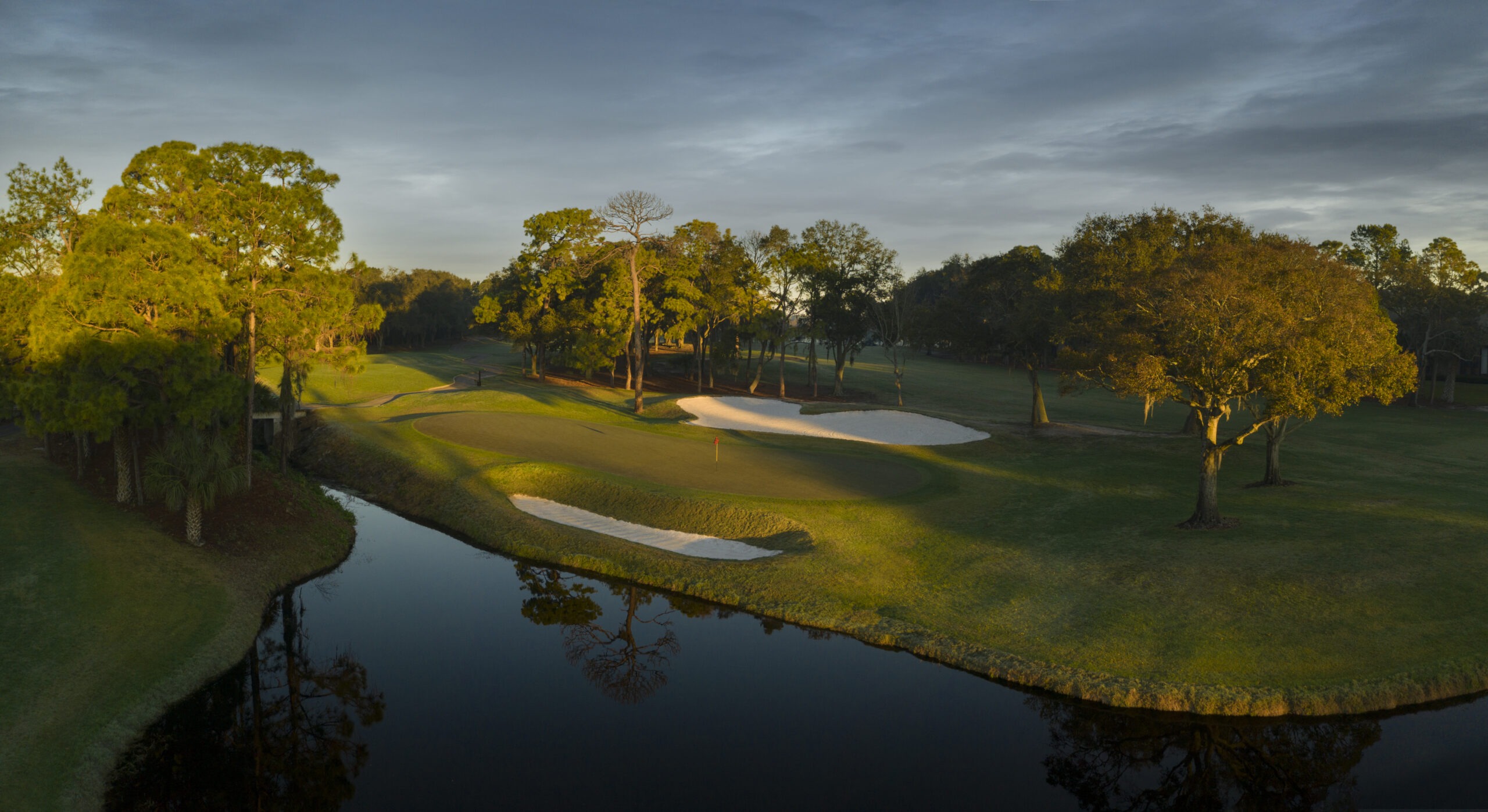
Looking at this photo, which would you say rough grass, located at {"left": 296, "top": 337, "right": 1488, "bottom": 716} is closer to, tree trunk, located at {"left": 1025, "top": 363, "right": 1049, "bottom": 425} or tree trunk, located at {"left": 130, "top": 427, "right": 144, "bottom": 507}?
tree trunk, located at {"left": 1025, "top": 363, "right": 1049, "bottom": 425}

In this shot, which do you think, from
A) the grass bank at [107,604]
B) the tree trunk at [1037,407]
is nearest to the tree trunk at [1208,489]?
the tree trunk at [1037,407]

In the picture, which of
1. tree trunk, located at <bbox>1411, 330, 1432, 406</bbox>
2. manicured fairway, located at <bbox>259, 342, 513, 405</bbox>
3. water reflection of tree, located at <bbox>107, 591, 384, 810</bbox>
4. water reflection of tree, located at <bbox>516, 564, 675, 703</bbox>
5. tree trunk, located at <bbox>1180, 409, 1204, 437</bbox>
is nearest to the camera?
water reflection of tree, located at <bbox>107, 591, 384, 810</bbox>

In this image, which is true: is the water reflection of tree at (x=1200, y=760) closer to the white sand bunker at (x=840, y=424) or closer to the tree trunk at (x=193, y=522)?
the tree trunk at (x=193, y=522)

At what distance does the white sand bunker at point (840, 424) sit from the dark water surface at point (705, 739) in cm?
2232

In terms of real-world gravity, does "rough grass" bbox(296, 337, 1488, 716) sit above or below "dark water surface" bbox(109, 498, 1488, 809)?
above

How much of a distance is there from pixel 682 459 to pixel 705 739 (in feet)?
63.1

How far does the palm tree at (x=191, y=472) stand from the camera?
829 inches

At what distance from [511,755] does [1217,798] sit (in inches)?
415

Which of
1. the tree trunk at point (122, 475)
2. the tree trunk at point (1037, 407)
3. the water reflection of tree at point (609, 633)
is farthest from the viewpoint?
the tree trunk at point (1037, 407)

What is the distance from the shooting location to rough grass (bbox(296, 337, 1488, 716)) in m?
15.4

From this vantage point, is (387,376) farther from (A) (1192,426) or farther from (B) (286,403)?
(A) (1192,426)

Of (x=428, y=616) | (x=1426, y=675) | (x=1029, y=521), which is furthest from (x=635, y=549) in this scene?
(x=1426, y=675)

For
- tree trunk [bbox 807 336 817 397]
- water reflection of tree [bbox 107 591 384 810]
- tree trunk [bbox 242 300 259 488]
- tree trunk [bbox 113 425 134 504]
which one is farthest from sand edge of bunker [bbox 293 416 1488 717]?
tree trunk [bbox 807 336 817 397]

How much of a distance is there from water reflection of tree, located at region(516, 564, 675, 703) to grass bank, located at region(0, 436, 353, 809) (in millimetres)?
6239
